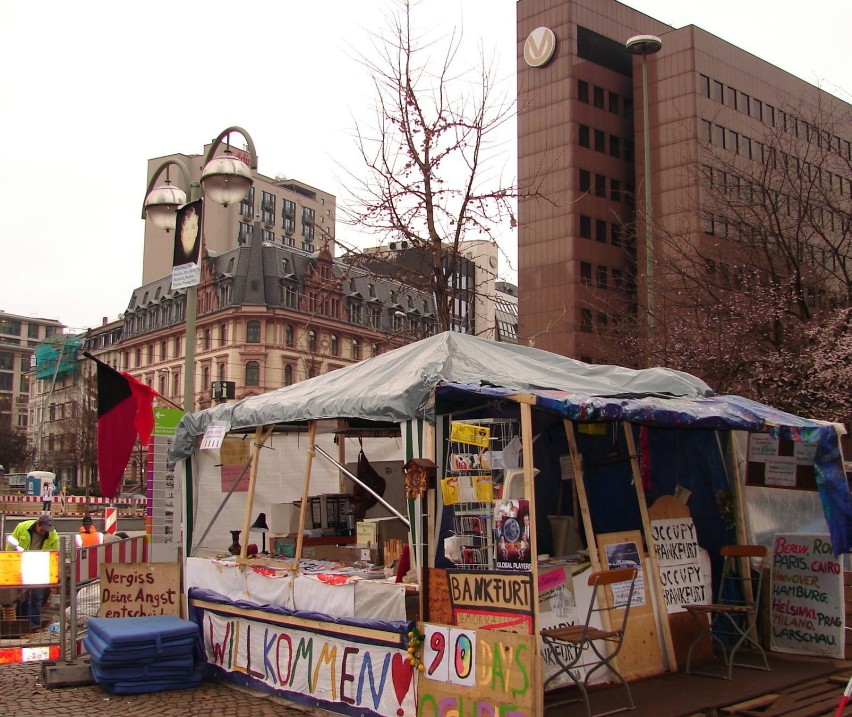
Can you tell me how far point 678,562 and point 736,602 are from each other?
111 cm

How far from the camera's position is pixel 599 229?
5334cm

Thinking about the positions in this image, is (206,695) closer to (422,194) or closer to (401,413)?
(401,413)

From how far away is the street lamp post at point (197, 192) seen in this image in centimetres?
1053

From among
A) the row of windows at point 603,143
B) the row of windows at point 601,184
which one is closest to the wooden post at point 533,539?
the row of windows at point 601,184

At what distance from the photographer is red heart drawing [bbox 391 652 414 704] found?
654 cm

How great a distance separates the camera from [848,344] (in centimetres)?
1532

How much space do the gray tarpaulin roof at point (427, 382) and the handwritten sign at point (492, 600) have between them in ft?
4.17

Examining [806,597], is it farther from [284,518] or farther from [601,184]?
[601,184]

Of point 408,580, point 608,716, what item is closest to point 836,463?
point 608,716

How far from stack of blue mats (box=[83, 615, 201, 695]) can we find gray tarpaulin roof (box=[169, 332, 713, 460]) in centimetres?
210

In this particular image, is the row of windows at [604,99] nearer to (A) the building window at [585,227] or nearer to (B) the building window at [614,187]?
(B) the building window at [614,187]

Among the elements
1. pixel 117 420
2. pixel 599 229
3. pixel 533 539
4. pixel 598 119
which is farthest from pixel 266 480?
pixel 598 119

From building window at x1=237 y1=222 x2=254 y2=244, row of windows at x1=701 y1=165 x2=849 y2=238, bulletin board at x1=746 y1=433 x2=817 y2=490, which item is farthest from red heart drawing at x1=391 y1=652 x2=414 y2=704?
building window at x1=237 y1=222 x2=254 y2=244

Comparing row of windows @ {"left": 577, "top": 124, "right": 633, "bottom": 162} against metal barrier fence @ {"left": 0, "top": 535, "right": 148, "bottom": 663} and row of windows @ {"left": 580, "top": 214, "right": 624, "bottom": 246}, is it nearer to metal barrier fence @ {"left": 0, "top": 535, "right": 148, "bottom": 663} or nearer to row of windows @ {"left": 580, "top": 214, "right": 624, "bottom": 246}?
row of windows @ {"left": 580, "top": 214, "right": 624, "bottom": 246}
